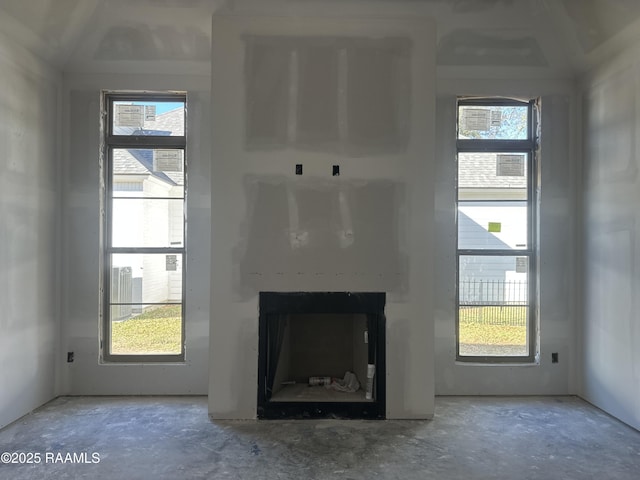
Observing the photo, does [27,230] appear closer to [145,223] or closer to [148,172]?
[145,223]

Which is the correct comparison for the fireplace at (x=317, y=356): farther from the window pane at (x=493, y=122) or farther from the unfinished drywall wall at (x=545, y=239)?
the window pane at (x=493, y=122)

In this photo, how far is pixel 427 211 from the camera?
11.0ft

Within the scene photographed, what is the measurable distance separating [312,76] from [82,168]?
2267 millimetres

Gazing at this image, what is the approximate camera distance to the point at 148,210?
13.2 feet

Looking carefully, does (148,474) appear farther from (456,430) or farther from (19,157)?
(19,157)

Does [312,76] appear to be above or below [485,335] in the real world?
above

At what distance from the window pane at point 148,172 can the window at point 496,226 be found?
2659 millimetres

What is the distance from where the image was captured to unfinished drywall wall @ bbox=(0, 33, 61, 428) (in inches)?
125

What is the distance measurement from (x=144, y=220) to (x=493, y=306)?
339cm

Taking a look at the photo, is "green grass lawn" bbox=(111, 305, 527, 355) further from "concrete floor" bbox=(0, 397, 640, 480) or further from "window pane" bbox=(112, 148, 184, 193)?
"window pane" bbox=(112, 148, 184, 193)

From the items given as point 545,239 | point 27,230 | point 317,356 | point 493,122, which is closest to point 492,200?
point 545,239

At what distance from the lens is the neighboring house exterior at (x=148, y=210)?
402 cm

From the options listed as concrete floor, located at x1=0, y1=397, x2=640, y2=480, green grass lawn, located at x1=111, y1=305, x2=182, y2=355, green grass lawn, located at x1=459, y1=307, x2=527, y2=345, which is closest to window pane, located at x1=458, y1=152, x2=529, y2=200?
green grass lawn, located at x1=459, y1=307, x2=527, y2=345

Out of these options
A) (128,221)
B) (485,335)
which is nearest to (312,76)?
(128,221)
